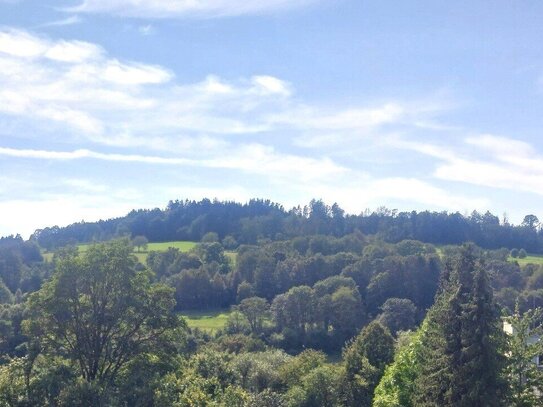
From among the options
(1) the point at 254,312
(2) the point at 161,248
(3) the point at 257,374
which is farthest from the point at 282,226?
(3) the point at 257,374

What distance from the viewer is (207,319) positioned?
9506cm

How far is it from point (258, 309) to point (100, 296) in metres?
51.5

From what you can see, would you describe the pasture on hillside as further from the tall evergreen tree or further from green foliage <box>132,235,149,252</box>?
the tall evergreen tree

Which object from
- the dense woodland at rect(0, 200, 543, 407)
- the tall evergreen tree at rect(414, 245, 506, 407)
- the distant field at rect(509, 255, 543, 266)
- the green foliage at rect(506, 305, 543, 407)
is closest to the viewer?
the tall evergreen tree at rect(414, 245, 506, 407)

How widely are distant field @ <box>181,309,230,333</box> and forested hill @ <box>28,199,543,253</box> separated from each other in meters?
56.0

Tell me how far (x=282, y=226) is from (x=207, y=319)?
7608cm

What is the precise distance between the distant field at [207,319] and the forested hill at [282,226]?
184 ft

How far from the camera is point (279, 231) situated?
16612 centimetres

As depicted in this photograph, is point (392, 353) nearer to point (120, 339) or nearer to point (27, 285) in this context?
point (120, 339)

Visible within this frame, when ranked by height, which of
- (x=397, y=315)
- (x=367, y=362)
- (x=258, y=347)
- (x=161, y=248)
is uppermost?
(x=161, y=248)

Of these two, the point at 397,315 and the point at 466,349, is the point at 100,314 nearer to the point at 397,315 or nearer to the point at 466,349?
the point at 466,349

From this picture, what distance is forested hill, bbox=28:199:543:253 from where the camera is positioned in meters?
159

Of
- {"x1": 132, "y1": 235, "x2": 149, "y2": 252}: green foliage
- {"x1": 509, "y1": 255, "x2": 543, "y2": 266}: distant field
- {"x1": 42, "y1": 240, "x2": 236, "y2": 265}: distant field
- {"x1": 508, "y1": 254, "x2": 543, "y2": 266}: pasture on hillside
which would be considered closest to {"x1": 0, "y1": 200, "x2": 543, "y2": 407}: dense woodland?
{"x1": 42, "y1": 240, "x2": 236, "y2": 265}: distant field

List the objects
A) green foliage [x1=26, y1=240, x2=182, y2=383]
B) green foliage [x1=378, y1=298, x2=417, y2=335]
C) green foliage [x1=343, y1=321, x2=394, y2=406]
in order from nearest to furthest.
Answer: green foliage [x1=26, y1=240, x2=182, y2=383] → green foliage [x1=343, y1=321, x2=394, y2=406] → green foliage [x1=378, y1=298, x2=417, y2=335]
